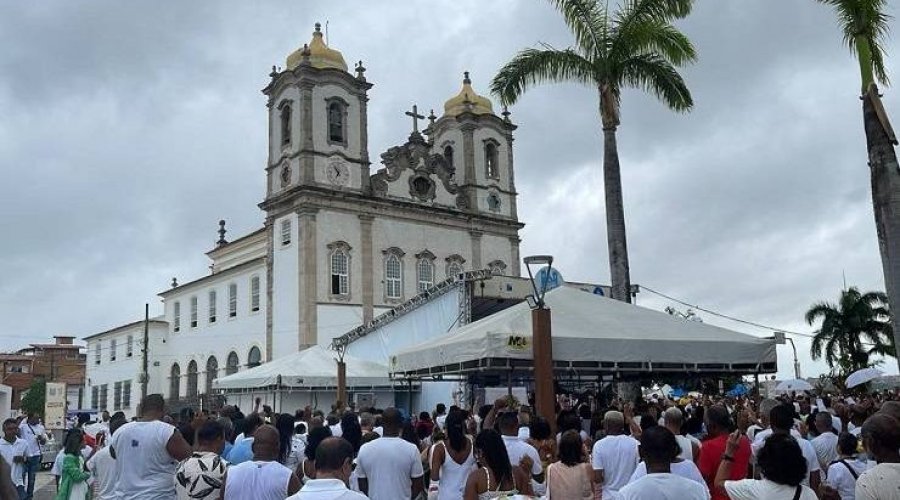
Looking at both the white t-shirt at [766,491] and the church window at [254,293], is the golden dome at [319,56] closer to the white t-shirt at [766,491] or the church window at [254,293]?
the church window at [254,293]

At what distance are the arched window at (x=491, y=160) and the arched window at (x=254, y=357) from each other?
16101 mm

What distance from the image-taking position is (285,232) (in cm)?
4306

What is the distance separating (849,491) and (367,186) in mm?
38506

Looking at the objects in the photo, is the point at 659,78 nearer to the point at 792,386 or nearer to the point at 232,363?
the point at 792,386

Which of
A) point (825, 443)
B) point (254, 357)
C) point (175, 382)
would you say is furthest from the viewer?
point (175, 382)

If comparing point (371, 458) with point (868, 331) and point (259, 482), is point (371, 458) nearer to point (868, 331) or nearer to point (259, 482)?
point (259, 482)

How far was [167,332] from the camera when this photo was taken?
2233 inches

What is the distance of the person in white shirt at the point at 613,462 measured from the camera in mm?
7043

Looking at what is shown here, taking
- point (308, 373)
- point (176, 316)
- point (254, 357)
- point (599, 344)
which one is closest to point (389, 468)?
point (599, 344)

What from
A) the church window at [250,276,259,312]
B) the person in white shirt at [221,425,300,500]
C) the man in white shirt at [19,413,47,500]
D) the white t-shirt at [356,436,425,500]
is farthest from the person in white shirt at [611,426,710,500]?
the church window at [250,276,259,312]

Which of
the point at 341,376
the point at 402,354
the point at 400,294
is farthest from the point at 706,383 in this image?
the point at 400,294

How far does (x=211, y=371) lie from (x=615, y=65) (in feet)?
119

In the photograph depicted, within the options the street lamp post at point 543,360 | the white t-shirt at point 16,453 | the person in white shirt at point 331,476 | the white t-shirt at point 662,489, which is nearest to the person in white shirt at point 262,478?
the person in white shirt at point 331,476

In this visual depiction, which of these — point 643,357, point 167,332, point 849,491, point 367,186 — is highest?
point 367,186
